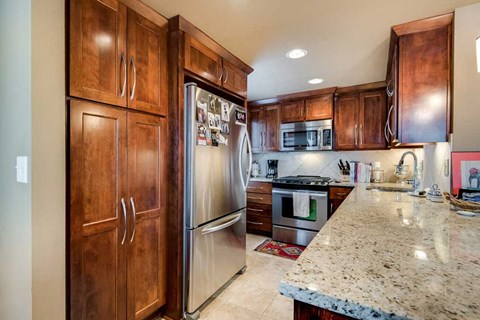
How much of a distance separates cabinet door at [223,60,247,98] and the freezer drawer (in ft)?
4.09

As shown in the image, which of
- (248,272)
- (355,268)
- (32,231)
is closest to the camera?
(355,268)

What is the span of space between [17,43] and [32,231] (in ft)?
3.02

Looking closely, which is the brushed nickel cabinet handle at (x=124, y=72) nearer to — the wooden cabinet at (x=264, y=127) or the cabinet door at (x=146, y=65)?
the cabinet door at (x=146, y=65)

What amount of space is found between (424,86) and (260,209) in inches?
101

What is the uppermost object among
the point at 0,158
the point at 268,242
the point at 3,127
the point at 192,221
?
the point at 3,127

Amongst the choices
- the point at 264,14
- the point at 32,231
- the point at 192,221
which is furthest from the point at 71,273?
the point at 264,14

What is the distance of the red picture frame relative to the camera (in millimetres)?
1393

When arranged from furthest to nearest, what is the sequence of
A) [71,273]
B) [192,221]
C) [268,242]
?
[268,242]
[192,221]
[71,273]

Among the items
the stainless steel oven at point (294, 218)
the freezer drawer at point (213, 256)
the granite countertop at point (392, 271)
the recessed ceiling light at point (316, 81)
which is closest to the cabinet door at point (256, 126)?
the stainless steel oven at point (294, 218)

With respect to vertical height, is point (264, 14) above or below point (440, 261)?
above

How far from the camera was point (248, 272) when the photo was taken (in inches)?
95.0

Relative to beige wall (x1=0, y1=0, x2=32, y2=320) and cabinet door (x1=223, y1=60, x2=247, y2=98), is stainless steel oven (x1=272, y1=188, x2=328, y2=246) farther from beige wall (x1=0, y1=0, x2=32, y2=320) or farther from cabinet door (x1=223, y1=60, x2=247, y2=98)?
beige wall (x1=0, y1=0, x2=32, y2=320)

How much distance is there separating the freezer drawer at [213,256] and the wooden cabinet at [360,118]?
1.99 metres

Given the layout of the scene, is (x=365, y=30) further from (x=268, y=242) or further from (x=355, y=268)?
(x=268, y=242)
